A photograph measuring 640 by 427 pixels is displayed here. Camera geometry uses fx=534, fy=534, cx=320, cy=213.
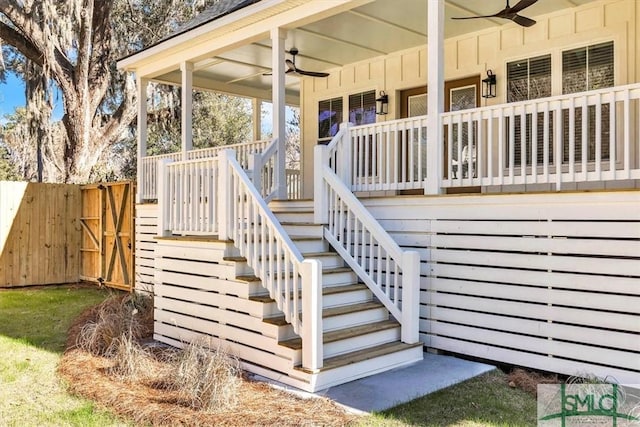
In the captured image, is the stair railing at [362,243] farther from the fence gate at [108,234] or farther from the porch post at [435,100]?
the fence gate at [108,234]

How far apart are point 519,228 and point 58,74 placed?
454 inches

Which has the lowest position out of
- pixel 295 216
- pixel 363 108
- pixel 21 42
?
pixel 295 216

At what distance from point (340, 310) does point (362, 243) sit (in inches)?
31.2

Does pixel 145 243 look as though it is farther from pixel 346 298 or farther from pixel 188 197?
pixel 346 298

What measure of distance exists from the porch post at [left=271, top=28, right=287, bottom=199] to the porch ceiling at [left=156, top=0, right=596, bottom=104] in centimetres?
36

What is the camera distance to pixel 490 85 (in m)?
6.93

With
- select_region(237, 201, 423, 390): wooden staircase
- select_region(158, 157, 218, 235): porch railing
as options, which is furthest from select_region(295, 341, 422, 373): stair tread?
select_region(158, 157, 218, 235): porch railing

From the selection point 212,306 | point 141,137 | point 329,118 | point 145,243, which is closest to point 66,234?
point 145,243

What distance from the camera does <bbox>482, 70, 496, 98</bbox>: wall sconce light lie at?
22.7ft

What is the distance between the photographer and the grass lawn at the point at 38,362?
3551 mm

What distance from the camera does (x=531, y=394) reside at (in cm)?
399

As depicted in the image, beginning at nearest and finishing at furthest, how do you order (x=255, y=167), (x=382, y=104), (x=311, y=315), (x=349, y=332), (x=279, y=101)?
1. (x=311, y=315)
2. (x=349, y=332)
3. (x=255, y=167)
4. (x=279, y=101)
5. (x=382, y=104)

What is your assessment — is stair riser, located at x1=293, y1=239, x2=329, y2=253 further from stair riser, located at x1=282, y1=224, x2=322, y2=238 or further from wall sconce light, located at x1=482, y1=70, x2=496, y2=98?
wall sconce light, located at x1=482, y1=70, x2=496, y2=98

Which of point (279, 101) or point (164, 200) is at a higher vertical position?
point (279, 101)
